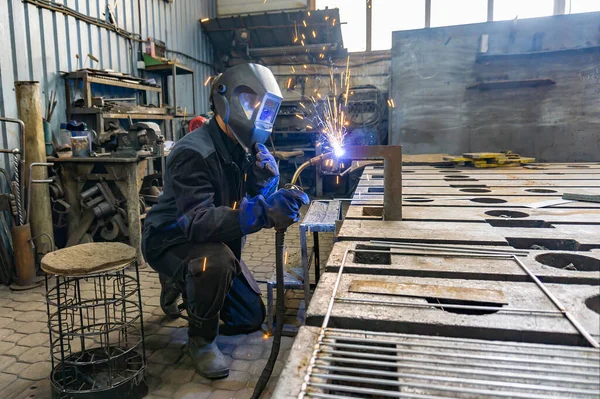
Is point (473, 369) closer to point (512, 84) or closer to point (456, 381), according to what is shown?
point (456, 381)

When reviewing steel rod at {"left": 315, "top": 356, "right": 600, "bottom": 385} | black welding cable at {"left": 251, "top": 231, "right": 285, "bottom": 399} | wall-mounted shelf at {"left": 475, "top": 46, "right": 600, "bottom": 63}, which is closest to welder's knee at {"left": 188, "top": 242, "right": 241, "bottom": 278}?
black welding cable at {"left": 251, "top": 231, "right": 285, "bottom": 399}

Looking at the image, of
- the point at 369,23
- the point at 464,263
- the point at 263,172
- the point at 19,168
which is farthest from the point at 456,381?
the point at 369,23

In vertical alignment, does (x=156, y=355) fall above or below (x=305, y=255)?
below

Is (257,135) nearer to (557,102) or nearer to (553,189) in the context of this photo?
(553,189)

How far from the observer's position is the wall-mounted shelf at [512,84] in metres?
5.85

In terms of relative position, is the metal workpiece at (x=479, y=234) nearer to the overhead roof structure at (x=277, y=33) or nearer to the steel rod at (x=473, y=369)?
the steel rod at (x=473, y=369)

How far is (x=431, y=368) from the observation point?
2.94ft

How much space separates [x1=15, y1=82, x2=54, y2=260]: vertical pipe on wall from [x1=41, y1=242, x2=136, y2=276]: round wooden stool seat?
77.1 inches

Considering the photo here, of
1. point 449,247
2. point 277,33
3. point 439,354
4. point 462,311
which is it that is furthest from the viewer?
point 277,33

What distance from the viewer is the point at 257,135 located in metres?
2.29

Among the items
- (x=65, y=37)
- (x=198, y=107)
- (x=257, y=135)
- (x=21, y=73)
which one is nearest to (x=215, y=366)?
(x=257, y=135)

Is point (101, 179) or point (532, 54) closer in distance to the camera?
A: point (101, 179)

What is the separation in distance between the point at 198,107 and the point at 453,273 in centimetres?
756

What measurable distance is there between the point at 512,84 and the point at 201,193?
5.36 metres
